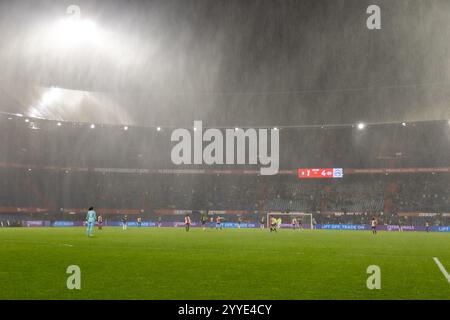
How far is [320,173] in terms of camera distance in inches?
2822

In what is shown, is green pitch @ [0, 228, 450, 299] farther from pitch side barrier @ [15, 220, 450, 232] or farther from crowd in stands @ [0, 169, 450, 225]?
crowd in stands @ [0, 169, 450, 225]

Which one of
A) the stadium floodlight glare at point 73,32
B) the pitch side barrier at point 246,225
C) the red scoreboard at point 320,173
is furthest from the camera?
the red scoreboard at point 320,173

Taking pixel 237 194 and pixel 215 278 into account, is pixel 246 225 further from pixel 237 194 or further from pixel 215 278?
pixel 215 278

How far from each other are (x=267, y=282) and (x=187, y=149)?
66167 mm

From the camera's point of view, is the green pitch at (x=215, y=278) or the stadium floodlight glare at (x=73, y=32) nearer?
the green pitch at (x=215, y=278)

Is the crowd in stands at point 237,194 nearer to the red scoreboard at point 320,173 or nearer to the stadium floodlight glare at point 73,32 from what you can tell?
the red scoreboard at point 320,173

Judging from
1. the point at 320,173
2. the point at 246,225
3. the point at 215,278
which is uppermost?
the point at 320,173

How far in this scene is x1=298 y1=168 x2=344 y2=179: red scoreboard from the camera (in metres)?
70.7

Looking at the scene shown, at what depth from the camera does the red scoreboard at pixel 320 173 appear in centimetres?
7068

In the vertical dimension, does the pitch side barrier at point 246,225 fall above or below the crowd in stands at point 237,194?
below

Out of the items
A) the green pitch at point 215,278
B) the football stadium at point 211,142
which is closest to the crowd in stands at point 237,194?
the football stadium at point 211,142

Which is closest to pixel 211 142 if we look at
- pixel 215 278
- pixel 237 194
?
pixel 237 194

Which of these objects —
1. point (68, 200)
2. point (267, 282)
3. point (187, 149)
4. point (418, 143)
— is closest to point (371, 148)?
point (418, 143)
